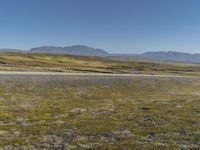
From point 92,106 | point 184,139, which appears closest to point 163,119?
point 184,139

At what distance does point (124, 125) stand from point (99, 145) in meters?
6.55

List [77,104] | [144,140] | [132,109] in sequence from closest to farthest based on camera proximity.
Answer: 1. [144,140]
2. [132,109]
3. [77,104]

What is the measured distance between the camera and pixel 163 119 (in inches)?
1188

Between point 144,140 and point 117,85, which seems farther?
point 117,85

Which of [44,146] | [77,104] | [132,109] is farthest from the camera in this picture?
[77,104]

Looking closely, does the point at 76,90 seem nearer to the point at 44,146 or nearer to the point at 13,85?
the point at 13,85

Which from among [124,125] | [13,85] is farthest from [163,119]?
[13,85]

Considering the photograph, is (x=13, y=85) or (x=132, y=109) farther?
(x=13, y=85)

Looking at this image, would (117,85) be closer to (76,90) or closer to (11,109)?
(76,90)

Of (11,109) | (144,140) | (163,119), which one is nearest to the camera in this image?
(144,140)

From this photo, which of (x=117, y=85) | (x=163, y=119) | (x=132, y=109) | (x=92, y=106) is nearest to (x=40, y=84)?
(x=117, y=85)

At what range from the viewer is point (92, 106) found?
124 ft

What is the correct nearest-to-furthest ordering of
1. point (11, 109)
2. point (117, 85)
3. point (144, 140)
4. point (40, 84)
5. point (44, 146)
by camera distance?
point (44, 146), point (144, 140), point (11, 109), point (40, 84), point (117, 85)

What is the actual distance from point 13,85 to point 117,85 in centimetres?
2006
